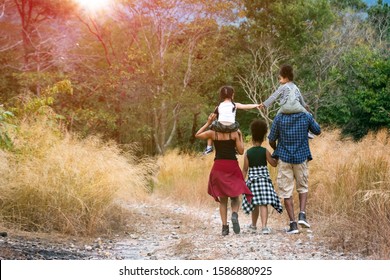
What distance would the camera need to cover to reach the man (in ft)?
22.3

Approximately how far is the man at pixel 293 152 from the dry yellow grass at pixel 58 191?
2.22m

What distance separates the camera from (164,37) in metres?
21.9

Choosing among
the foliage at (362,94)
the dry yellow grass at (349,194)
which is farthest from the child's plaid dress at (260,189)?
the foliage at (362,94)

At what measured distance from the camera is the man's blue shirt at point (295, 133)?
6801 millimetres

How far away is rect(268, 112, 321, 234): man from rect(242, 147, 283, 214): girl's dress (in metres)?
0.20

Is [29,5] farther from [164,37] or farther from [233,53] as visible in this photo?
[233,53]

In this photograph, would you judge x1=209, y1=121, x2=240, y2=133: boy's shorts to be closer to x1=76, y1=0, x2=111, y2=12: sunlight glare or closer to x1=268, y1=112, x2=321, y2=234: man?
x1=268, y1=112, x2=321, y2=234: man

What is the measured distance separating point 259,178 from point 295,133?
0.70 metres

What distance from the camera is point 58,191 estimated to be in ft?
24.1

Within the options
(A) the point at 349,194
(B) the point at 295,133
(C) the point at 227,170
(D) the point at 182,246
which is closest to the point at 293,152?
(B) the point at 295,133

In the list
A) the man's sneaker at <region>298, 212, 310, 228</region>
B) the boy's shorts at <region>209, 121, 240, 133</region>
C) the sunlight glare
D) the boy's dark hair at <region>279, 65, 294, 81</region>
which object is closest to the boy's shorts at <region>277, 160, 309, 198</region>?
the man's sneaker at <region>298, 212, 310, 228</region>

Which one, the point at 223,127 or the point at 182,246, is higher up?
the point at 223,127

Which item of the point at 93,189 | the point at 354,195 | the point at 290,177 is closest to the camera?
the point at 290,177

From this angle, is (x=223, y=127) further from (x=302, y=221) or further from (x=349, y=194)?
(x=349, y=194)
